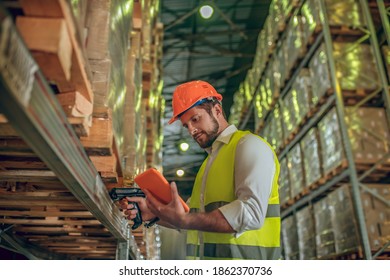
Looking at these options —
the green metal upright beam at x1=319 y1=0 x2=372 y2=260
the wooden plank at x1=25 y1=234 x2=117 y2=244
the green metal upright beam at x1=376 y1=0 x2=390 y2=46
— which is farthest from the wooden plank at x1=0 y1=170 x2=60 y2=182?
the green metal upright beam at x1=376 y1=0 x2=390 y2=46

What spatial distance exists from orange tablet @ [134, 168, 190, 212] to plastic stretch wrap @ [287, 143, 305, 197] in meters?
4.21

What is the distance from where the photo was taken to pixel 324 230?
5055 mm

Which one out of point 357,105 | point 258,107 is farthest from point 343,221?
point 258,107

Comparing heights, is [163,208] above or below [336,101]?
below

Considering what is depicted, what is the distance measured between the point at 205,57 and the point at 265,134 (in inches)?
170

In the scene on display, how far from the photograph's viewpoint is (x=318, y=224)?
5285 millimetres

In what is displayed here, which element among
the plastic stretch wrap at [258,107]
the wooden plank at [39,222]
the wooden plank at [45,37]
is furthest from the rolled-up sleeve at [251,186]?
the plastic stretch wrap at [258,107]

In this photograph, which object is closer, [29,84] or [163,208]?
[29,84]

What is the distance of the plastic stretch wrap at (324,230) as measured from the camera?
4.89 metres

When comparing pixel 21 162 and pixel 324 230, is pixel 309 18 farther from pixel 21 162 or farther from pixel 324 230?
pixel 21 162

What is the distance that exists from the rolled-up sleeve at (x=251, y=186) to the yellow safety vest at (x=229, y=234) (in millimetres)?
89

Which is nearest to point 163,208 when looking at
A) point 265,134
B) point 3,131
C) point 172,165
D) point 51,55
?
point 3,131

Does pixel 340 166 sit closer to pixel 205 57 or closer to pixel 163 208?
pixel 163 208

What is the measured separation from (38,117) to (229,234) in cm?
112
